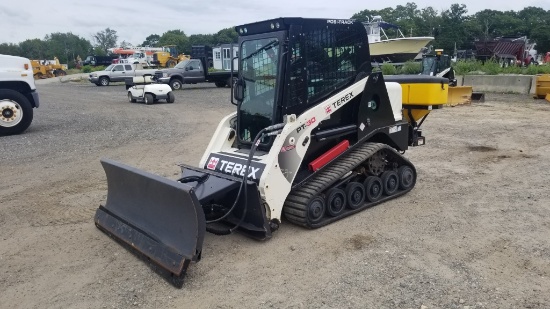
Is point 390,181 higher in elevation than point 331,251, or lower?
higher

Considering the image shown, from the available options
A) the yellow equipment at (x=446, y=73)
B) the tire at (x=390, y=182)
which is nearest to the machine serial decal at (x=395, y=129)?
the tire at (x=390, y=182)

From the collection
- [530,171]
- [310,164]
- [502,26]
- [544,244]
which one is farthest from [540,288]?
[502,26]

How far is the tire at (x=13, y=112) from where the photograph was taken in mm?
10625

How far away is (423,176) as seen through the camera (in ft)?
23.0

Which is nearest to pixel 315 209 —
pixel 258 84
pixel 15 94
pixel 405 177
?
pixel 258 84

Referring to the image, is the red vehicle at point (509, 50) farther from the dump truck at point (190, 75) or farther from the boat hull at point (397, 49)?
the dump truck at point (190, 75)

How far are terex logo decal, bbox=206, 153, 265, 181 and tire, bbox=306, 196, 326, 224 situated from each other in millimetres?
645

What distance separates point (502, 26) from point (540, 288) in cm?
8489

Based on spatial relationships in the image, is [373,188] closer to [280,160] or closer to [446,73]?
[280,160]

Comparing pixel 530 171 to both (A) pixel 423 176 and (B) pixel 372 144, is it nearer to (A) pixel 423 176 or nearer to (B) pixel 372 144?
(A) pixel 423 176

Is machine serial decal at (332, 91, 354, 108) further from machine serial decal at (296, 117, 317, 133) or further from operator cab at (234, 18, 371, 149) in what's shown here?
machine serial decal at (296, 117, 317, 133)

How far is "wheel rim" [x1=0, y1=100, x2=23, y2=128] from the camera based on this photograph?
10641 millimetres

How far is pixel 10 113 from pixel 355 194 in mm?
9107

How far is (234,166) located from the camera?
4.95 m
